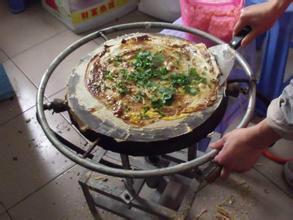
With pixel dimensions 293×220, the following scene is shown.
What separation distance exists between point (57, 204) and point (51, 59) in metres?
0.92

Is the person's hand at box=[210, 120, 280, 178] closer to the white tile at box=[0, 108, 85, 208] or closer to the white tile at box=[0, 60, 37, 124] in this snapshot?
the white tile at box=[0, 108, 85, 208]

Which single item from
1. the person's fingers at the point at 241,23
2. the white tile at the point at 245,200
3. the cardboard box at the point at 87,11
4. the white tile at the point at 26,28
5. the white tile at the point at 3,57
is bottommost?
the white tile at the point at 245,200

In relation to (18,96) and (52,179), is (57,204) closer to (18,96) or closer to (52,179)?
(52,179)

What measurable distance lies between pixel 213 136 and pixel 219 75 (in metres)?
0.28

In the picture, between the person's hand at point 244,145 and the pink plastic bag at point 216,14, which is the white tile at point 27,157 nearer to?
the pink plastic bag at point 216,14

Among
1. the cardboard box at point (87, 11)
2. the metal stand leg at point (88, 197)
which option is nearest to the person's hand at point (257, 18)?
the metal stand leg at point (88, 197)

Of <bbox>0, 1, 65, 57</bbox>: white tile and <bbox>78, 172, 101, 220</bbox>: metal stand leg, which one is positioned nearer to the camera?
<bbox>78, 172, 101, 220</bbox>: metal stand leg

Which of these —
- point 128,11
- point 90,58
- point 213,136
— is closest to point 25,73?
point 128,11

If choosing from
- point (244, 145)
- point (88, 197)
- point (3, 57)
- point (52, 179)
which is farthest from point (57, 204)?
point (3, 57)

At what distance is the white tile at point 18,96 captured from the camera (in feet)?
5.84

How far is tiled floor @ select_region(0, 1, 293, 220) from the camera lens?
1381mm

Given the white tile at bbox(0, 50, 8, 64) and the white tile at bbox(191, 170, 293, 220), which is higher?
the white tile at bbox(0, 50, 8, 64)

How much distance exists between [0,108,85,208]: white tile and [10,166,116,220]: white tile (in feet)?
0.12

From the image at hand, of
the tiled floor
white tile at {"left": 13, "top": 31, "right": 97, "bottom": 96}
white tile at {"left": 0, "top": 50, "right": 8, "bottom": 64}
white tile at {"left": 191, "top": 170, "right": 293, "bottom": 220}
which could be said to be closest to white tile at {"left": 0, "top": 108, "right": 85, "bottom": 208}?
the tiled floor
